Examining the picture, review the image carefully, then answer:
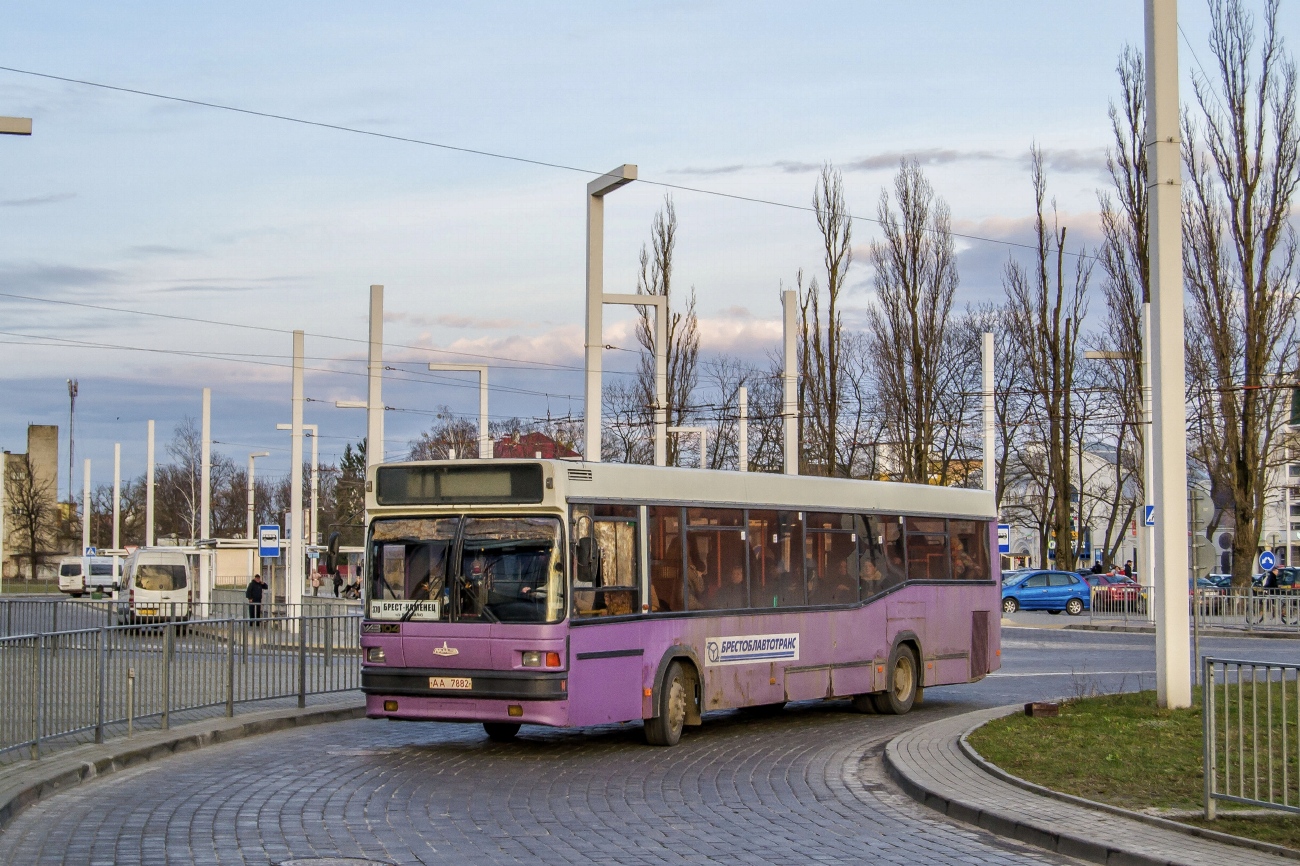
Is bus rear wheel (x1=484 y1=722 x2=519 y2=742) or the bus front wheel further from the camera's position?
bus rear wheel (x1=484 y1=722 x2=519 y2=742)

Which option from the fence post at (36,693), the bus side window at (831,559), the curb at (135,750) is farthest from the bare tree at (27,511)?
the fence post at (36,693)

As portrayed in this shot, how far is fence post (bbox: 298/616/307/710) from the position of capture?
18.5m

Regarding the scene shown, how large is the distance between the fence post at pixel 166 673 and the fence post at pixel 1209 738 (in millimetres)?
10434

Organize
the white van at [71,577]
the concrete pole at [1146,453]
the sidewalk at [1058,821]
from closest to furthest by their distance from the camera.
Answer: the sidewalk at [1058,821] → the concrete pole at [1146,453] → the white van at [71,577]

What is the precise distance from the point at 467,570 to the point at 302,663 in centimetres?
498

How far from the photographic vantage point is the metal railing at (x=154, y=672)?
13133 mm

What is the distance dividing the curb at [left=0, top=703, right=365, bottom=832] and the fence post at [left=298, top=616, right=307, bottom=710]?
257 millimetres

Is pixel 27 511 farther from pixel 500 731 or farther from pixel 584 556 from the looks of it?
pixel 584 556

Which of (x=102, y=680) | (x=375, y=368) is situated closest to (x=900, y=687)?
(x=102, y=680)

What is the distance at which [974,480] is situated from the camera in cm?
7456

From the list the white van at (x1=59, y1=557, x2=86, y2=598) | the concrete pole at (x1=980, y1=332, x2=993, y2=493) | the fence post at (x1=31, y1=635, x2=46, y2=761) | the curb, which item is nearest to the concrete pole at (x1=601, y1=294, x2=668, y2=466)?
the curb

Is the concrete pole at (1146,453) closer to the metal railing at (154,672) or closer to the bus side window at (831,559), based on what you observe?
the bus side window at (831,559)

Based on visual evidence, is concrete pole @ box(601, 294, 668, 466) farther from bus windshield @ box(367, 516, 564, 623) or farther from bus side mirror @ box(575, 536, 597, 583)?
bus side mirror @ box(575, 536, 597, 583)

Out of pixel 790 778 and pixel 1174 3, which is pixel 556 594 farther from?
pixel 1174 3
